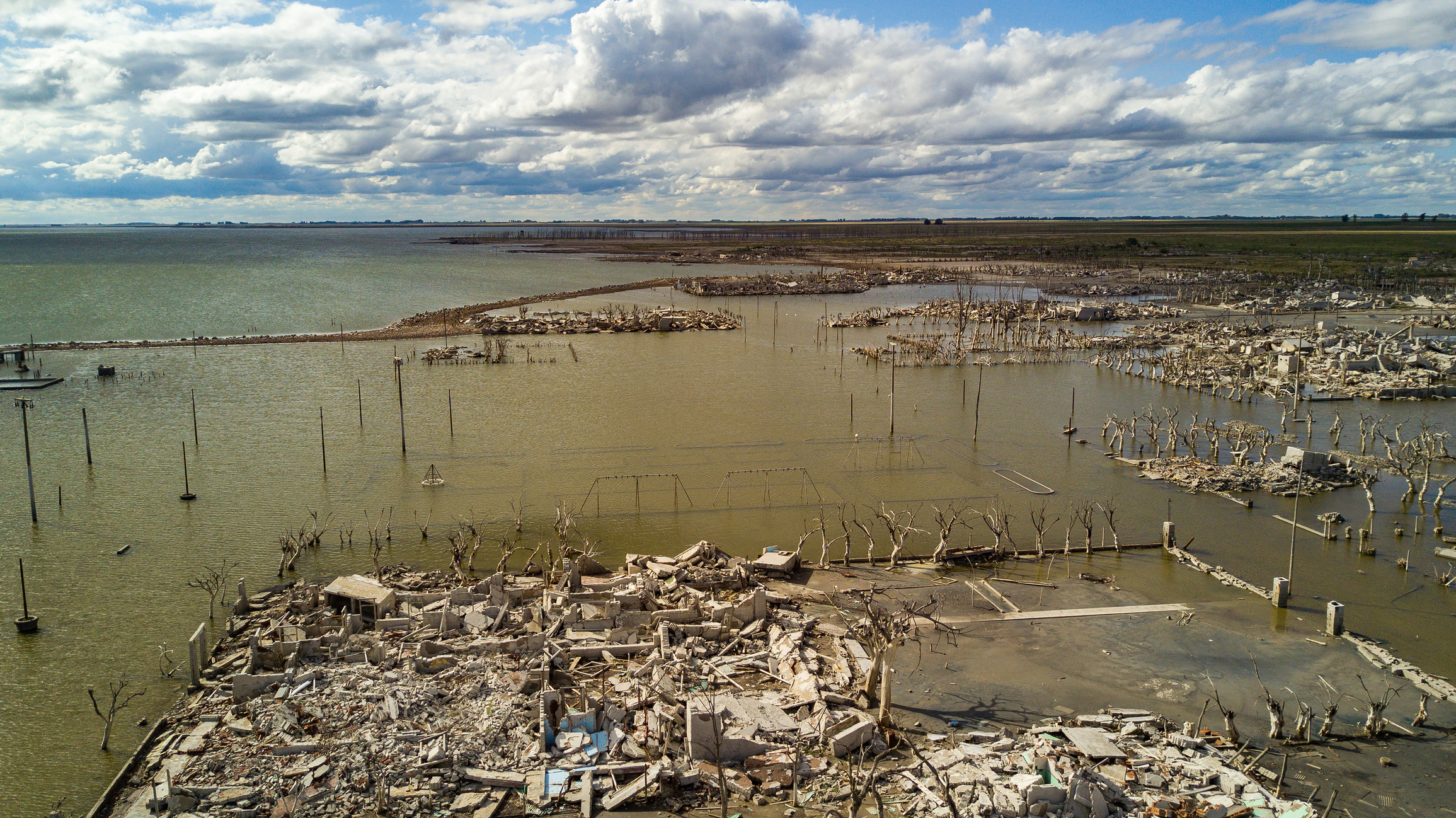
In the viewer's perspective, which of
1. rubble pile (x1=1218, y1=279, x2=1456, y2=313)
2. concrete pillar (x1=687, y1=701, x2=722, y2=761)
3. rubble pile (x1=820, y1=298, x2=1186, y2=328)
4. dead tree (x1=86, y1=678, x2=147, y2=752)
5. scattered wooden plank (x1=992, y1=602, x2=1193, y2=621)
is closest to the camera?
concrete pillar (x1=687, y1=701, x2=722, y2=761)

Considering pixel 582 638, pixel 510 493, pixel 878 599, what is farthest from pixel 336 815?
pixel 510 493

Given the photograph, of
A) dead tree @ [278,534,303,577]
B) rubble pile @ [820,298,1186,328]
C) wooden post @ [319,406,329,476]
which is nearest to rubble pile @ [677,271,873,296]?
rubble pile @ [820,298,1186,328]

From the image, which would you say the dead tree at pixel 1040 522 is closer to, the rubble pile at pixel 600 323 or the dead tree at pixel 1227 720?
the dead tree at pixel 1227 720

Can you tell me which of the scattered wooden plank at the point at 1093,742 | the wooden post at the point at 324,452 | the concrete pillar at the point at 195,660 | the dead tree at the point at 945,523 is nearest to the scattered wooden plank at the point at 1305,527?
the dead tree at the point at 945,523

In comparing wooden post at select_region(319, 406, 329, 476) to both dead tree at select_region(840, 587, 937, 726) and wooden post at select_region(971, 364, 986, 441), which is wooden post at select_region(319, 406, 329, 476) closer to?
dead tree at select_region(840, 587, 937, 726)

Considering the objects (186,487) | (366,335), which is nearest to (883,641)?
(186,487)

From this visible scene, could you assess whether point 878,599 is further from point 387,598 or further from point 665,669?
point 387,598

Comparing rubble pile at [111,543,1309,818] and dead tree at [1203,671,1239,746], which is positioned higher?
rubble pile at [111,543,1309,818]
